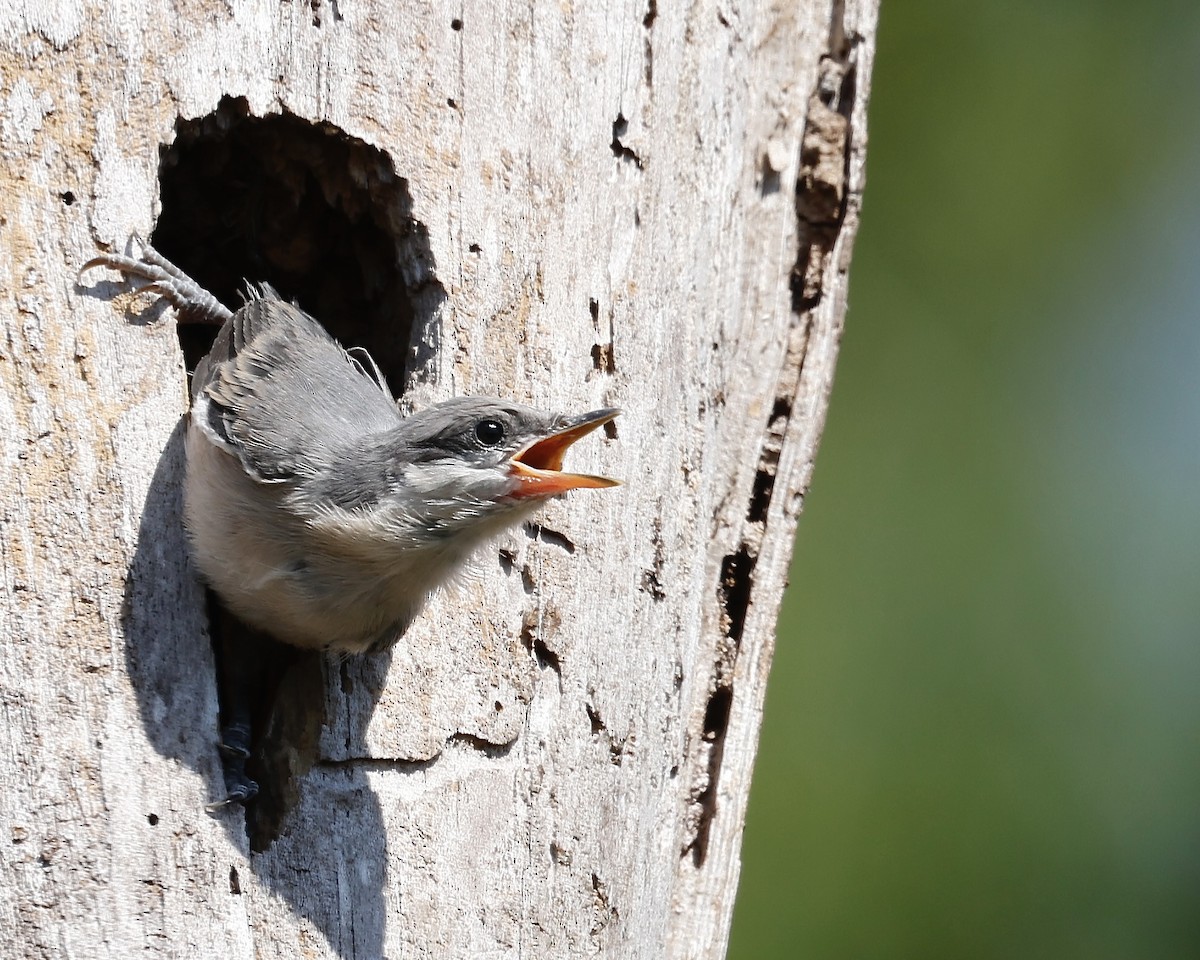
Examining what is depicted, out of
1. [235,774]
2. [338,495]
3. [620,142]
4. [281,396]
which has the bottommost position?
[235,774]

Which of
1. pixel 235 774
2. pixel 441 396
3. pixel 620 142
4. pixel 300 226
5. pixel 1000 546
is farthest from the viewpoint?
pixel 1000 546

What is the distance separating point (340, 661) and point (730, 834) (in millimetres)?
1194

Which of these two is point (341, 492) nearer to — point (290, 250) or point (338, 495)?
point (338, 495)

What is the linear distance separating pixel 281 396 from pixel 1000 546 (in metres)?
4.09

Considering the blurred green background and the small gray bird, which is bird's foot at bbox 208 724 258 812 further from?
the blurred green background

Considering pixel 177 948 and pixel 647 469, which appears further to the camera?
pixel 647 469

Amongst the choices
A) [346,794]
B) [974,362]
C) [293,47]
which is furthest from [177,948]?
[974,362]

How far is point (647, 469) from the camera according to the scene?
3352 millimetres

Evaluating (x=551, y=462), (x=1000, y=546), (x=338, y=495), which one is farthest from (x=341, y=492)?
(x=1000, y=546)

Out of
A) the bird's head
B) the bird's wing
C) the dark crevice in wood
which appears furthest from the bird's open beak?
the dark crevice in wood

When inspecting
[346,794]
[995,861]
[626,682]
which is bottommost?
[995,861]

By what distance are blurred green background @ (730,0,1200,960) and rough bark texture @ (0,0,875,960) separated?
7.67 feet

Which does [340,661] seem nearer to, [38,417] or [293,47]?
[38,417]

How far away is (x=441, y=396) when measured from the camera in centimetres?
315
